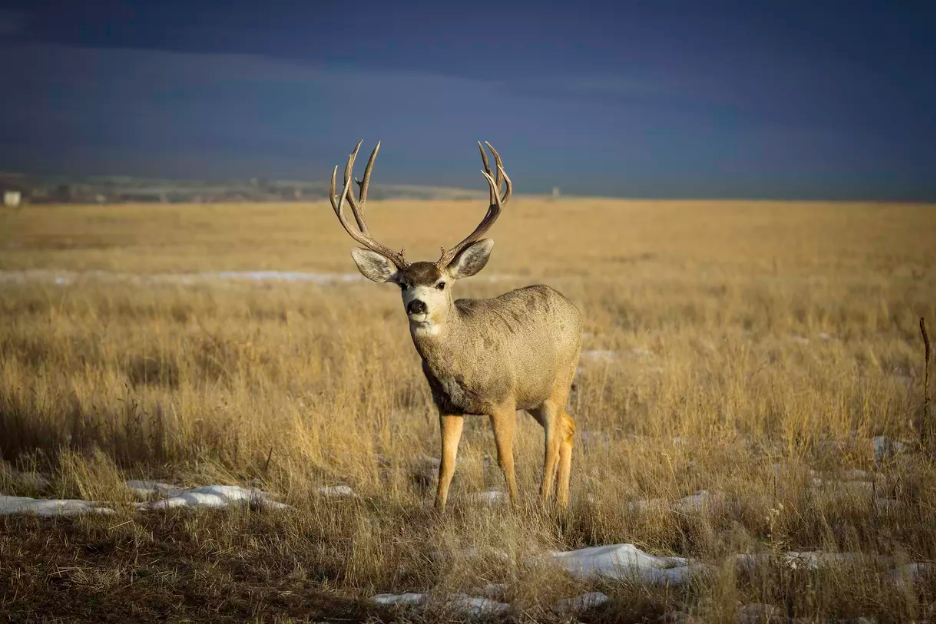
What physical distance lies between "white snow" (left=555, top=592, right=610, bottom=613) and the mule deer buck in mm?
1503

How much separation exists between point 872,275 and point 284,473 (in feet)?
72.4

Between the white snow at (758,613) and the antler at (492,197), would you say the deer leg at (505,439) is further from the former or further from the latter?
the white snow at (758,613)

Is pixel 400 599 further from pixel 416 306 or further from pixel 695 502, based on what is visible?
pixel 695 502

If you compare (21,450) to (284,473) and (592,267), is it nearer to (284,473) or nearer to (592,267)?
(284,473)

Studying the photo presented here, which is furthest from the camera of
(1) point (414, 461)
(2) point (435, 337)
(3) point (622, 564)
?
(1) point (414, 461)

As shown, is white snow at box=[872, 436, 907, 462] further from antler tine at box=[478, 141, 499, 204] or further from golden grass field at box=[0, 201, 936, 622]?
antler tine at box=[478, 141, 499, 204]

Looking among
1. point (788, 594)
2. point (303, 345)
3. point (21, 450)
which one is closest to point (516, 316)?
point (788, 594)

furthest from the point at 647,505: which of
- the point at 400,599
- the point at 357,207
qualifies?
the point at 357,207

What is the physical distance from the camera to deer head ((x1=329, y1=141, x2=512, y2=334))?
5.37 m

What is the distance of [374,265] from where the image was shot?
580 cm

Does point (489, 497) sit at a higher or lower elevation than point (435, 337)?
lower

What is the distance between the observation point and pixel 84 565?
15.6ft

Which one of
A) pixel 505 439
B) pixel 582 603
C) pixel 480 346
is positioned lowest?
pixel 582 603

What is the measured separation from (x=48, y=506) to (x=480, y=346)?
11.5 feet
